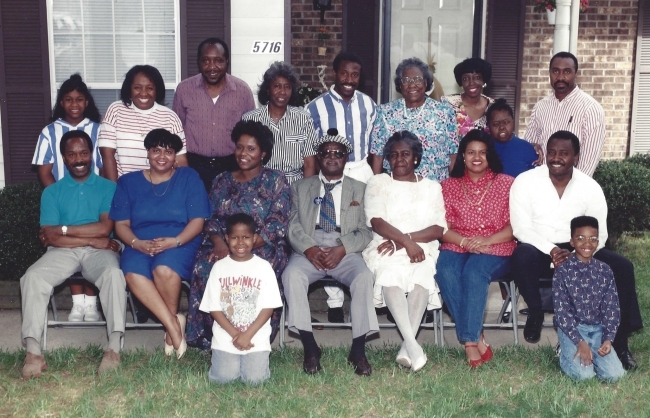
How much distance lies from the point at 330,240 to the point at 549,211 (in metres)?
1.42

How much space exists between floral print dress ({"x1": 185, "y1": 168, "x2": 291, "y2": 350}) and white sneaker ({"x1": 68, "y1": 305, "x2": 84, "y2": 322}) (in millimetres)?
1054

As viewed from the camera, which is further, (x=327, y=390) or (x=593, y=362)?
(x=593, y=362)

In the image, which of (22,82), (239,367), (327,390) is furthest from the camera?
(22,82)

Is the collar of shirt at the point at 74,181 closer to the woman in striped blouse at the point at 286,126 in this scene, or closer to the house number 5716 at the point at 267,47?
the woman in striped blouse at the point at 286,126

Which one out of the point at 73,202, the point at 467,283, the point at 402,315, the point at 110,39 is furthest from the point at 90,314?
the point at 467,283

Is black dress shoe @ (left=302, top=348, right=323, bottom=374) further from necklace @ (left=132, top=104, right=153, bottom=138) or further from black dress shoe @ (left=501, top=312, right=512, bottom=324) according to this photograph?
necklace @ (left=132, top=104, right=153, bottom=138)

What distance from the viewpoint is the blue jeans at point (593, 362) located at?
4.55 meters

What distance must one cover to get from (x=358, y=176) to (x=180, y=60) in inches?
84.4

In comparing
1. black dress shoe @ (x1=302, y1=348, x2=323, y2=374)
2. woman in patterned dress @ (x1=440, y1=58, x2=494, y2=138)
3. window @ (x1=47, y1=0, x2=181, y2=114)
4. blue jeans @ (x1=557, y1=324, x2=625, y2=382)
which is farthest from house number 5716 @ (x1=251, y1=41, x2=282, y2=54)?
blue jeans @ (x1=557, y1=324, x2=625, y2=382)

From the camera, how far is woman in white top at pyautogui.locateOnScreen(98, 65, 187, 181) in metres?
5.46

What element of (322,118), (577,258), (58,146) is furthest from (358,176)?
(58,146)

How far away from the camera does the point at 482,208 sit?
5.22m

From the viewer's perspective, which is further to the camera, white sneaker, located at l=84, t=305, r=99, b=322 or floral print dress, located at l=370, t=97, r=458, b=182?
white sneaker, located at l=84, t=305, r=99, b=322

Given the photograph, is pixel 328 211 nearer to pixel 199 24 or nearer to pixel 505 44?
pixel 199 24
